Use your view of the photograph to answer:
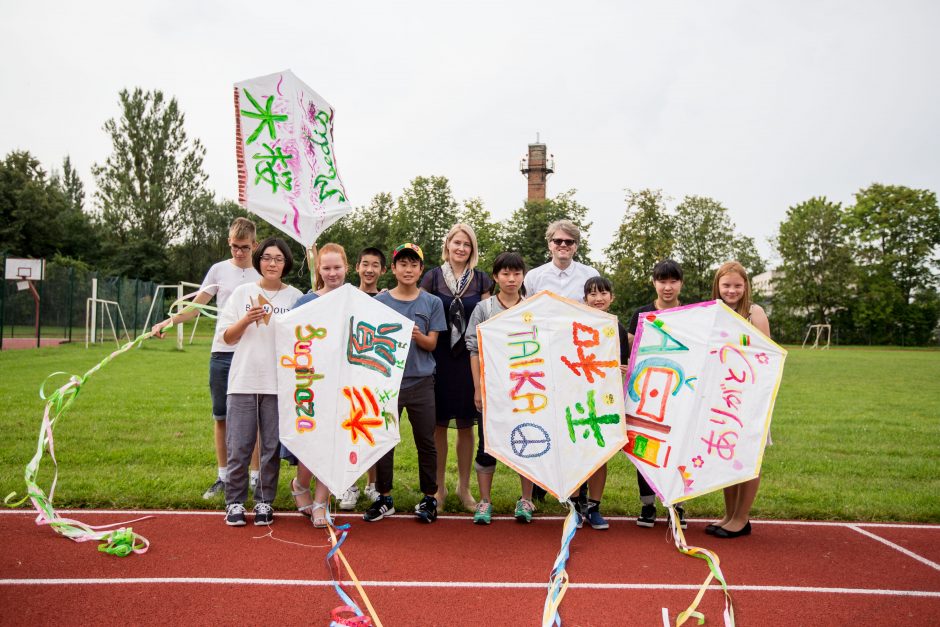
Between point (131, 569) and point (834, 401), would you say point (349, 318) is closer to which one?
point (131, 569)

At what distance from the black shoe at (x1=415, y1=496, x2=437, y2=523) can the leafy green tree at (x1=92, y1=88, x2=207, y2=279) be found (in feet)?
158

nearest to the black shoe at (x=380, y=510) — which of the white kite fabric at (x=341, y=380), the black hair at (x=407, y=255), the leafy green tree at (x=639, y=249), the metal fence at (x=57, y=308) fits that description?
the white kite fabric at (x=341, y=380)

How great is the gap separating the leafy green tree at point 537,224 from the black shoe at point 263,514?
130 ft

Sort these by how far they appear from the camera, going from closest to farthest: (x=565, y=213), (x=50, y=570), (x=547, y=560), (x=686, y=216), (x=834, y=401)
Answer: (x=50, y=570)
(x=547, y=560)
(x=834, y=401)
(x=565, y=213)
(x=686, y=216)

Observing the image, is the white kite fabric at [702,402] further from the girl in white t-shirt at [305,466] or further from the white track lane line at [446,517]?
the girl in white t-shirt at [305,466]

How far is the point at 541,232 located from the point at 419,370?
1613 inches

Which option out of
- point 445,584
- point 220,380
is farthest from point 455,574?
point 220,380

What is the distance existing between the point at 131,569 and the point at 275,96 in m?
3.96

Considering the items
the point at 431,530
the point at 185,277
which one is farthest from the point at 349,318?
the point at 185,277

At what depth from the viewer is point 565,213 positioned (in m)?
47.2

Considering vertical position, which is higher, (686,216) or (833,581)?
(686,216)

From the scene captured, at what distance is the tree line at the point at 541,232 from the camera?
43.8 m

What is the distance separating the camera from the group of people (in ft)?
15.6

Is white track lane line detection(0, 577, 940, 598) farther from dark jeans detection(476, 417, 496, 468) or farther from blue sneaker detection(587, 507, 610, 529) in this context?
dark jeans detection(476, 417, 496, 468)
